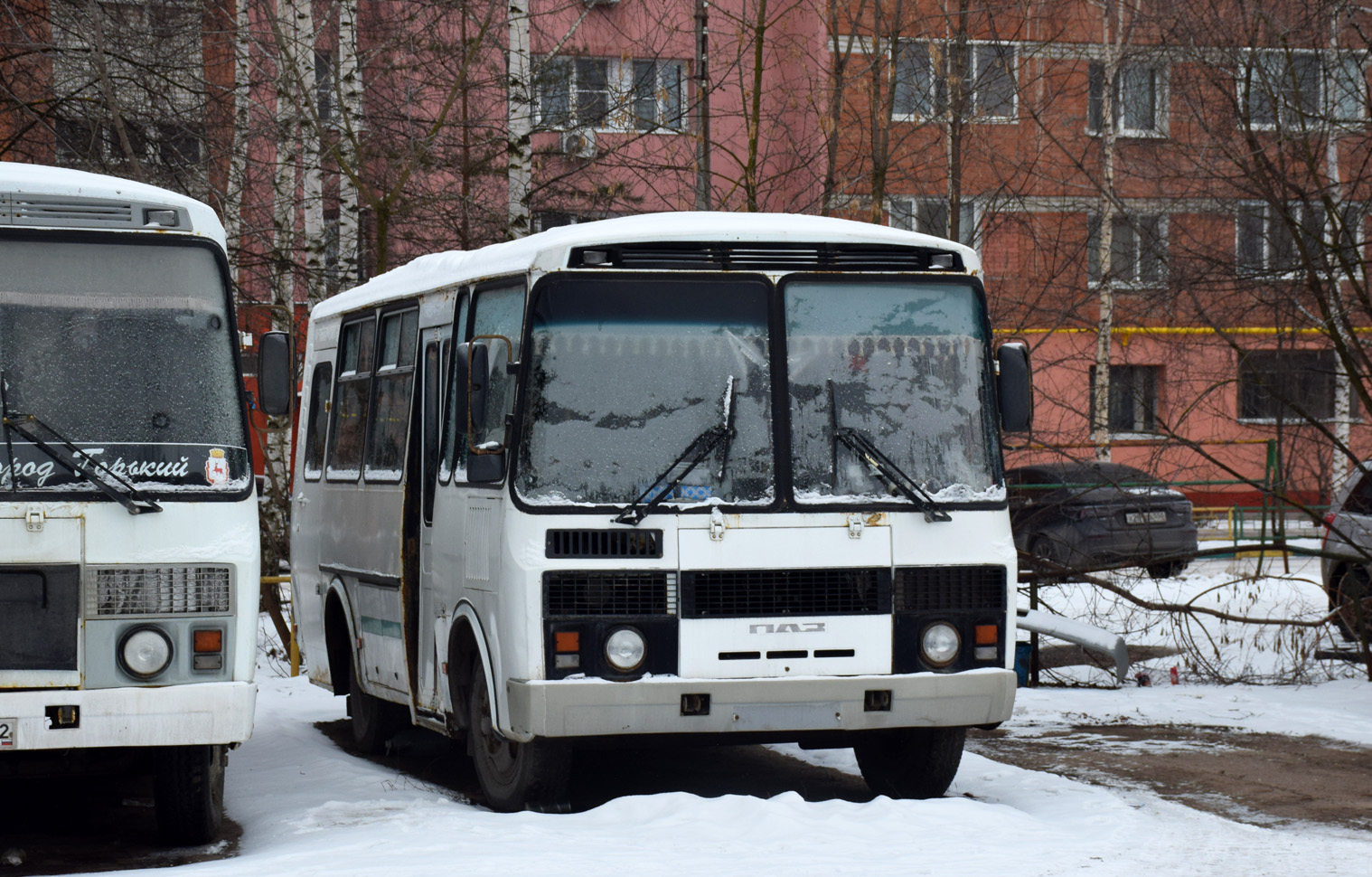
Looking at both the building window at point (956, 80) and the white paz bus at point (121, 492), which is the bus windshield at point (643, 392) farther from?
the building window at point (956, 80)

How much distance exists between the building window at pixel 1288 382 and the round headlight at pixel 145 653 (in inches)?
354

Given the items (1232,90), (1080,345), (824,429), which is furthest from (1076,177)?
(824,429)

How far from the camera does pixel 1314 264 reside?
13797 millimetres

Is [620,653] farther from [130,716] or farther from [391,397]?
[391,397]

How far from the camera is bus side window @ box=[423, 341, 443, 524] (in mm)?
10266

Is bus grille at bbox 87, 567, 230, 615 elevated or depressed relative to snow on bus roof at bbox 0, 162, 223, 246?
depressed

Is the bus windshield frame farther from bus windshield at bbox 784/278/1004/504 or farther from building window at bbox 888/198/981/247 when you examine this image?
building window at bbox 888/198/981/247

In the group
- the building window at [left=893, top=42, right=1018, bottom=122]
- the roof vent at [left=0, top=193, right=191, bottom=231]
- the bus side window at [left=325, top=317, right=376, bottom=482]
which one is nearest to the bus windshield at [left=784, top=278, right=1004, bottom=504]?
the roof vent at [left=0, top=193, right=191, bottom=231]

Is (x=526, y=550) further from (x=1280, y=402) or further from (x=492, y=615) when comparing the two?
(x=1280, y=402)

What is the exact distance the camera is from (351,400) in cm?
1219

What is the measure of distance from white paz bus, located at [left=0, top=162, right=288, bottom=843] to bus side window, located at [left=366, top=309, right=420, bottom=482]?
2.72 m

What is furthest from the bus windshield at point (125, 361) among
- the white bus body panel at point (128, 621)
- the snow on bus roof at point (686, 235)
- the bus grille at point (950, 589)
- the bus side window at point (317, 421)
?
the bus side window at point (317, 421)

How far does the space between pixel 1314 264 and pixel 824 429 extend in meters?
6.15

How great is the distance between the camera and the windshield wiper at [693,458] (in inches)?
343
